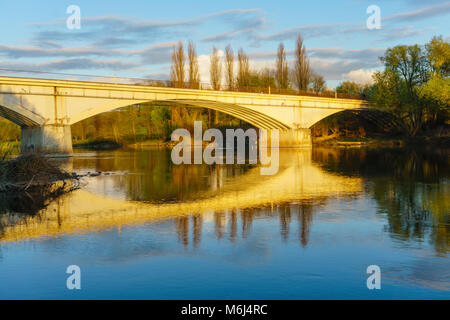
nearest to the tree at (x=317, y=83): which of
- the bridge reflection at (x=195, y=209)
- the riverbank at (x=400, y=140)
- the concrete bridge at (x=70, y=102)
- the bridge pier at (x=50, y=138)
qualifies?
the riverbank at (x=400, y=140)

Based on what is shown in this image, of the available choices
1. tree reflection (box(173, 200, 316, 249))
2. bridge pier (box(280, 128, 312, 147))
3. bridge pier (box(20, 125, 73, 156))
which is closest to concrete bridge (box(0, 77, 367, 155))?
bridge pier (box(20, 125, 73, 156))

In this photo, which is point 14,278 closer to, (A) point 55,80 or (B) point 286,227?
(B) point 286,227

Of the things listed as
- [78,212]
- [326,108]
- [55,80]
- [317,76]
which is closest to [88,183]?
[78,212]

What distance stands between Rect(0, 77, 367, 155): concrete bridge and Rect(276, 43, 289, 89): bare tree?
933cm

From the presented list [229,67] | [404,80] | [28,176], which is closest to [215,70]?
[229,67]

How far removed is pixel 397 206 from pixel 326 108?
167 feet

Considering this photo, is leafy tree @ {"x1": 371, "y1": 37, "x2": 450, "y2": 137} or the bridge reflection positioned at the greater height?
leafy tree @ {"x1": 371, "y1": 37, "x2": 450, "y2": 137}

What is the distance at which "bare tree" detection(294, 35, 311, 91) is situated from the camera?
6462 cm

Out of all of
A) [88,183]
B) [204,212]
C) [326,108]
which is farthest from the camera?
[326,108]

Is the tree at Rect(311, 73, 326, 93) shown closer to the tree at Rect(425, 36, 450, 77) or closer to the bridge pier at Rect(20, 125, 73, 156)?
the tree at Rect(425, 36, 450, 77)

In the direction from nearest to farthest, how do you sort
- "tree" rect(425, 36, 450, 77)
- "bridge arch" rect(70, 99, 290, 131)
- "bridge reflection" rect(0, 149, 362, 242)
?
"bridge reflection" rect(0, 149, 362, 242)
"bridge arch" rect(70, 99, 290, 131)
"tree" rect(425, 36, 450, 77)

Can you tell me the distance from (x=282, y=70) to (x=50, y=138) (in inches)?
1488

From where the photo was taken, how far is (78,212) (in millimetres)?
12906

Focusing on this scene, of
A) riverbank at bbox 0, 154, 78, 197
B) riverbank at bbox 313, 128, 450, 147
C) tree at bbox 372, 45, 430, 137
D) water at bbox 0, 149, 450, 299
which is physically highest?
tree at bbox 372, 45, 430, 137
